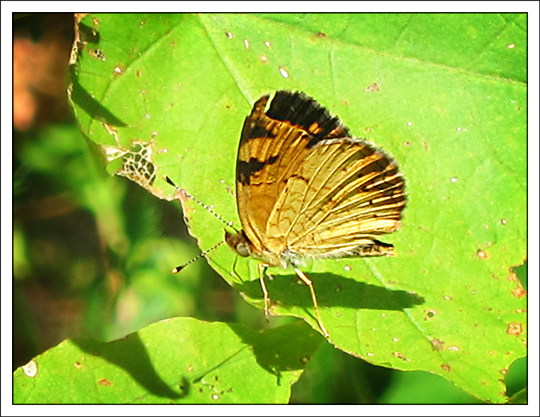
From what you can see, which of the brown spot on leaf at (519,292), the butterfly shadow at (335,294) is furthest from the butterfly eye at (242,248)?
the brown spot on leaf at (519,292)

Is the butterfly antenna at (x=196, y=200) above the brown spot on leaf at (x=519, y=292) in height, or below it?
below

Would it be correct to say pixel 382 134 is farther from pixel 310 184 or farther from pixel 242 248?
pixel 242 248

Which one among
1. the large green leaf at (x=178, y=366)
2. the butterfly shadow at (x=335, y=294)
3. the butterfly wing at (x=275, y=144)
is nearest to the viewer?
the butterfly wing at (x=275, y=144)

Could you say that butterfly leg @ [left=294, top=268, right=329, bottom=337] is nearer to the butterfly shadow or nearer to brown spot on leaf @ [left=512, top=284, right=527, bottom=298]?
the butterfly shadow

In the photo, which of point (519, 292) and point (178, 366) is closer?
point (519, 292)

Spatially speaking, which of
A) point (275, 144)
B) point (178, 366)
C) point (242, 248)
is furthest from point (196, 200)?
point (178, 366)

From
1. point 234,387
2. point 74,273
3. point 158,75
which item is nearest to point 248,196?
point 158,75

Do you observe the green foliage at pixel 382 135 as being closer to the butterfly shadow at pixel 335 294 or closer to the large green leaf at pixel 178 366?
the butterfly shadow at pixel 335 294
